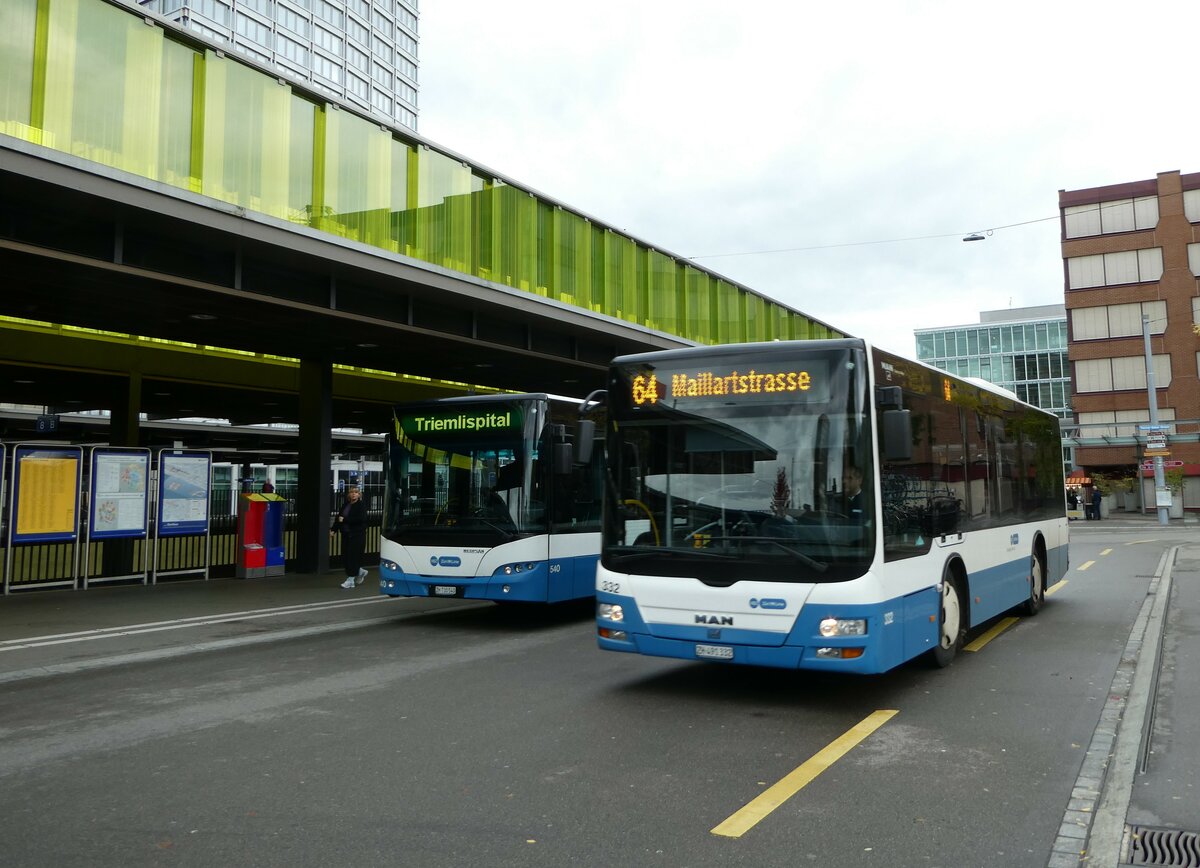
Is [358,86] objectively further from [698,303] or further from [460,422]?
[460,422]

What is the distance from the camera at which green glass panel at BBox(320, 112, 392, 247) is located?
14.6m

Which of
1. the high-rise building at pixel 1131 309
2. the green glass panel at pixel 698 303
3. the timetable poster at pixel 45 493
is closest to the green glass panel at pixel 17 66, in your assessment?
the timetable poster at pixel 45 493

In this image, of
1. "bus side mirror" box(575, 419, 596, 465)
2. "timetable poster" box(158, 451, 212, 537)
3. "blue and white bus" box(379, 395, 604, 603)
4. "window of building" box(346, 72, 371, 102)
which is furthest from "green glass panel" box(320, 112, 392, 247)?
"window of building" box(346, 72, 371, 102)

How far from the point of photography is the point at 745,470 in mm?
7336

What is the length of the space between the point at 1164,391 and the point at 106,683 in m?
66.2

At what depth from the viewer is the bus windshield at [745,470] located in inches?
277

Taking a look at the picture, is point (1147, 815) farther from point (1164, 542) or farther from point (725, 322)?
point (1164, 542)

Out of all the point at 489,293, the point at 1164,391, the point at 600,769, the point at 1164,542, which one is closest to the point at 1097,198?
the point at 1164,391

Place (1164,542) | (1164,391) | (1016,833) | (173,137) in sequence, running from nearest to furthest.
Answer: (1016,833) < (173,137) < (1164,542) < (1164,391)

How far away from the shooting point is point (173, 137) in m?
12.4

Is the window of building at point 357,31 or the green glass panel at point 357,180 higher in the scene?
the window of building at point 357,31

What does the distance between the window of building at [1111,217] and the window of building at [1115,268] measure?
1573mm

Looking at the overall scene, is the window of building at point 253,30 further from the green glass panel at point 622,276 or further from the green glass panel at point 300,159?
the green glass panel at point 300,159

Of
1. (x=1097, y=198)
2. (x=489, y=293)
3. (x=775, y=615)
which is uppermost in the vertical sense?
(x=1097, y=198)
